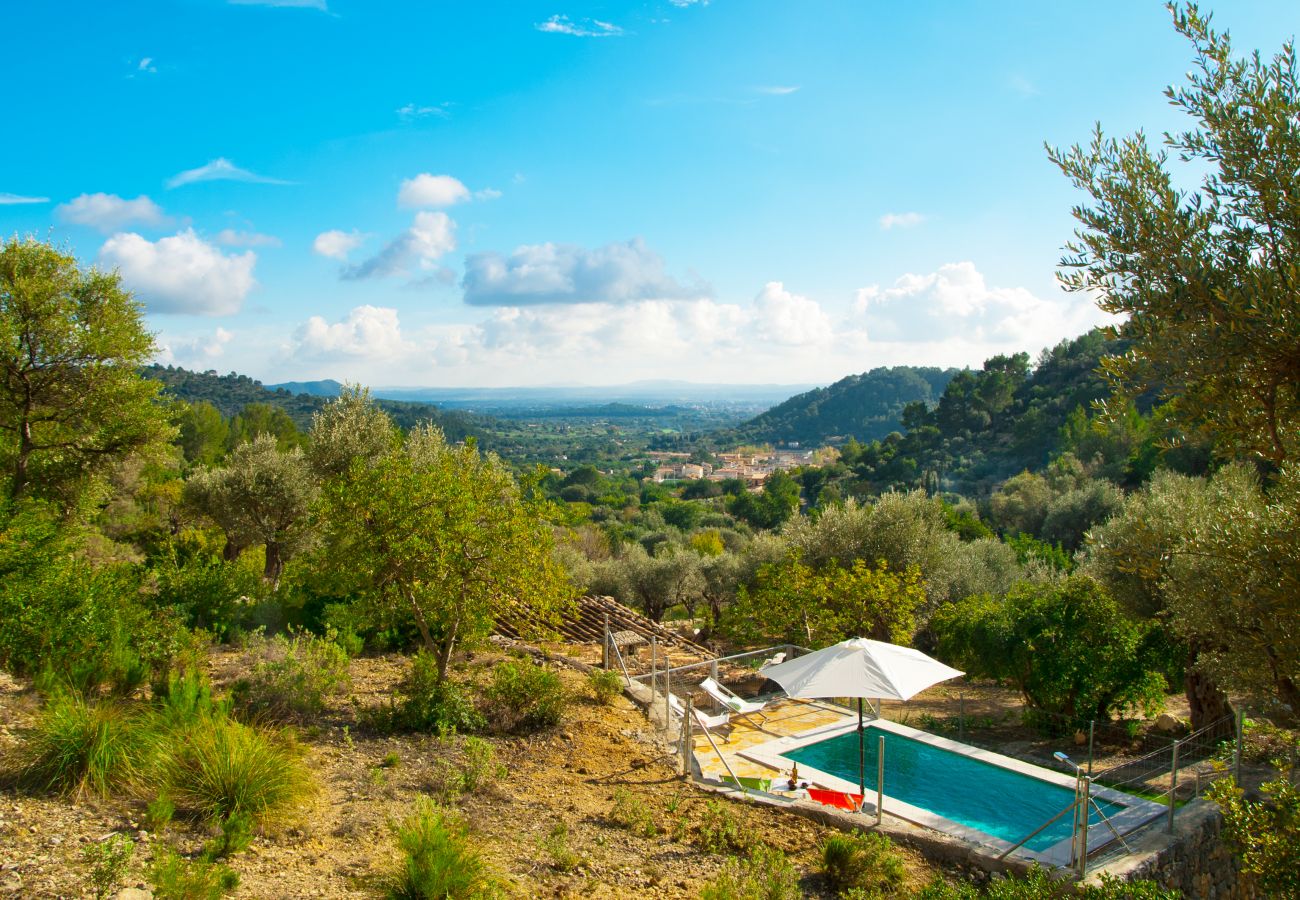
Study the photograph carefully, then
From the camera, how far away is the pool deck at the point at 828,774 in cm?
782

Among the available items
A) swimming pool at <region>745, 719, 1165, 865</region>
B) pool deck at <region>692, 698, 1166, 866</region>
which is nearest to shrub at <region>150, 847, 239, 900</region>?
pool deck at <region>692, 698, 1166, 866</region>

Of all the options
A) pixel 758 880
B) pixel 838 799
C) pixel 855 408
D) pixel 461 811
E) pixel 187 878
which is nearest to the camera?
pixel 187 878

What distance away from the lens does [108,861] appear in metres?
4.89

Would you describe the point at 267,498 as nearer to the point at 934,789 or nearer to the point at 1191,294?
the point at 934,789

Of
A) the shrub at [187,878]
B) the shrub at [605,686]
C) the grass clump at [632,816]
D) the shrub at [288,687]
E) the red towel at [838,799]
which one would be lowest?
the red towel at [838,799]

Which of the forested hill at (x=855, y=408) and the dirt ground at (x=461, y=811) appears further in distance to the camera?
the forested hill at (x=855, y=408)

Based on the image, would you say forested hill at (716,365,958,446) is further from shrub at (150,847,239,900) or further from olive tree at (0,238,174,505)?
shrub at (150,847,239,900)

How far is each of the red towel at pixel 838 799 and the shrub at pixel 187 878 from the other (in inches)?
223

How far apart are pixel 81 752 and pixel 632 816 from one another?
463 cm

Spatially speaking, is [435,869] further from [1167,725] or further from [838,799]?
[1167,725]

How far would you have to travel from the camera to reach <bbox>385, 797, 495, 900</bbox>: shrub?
5082 mm

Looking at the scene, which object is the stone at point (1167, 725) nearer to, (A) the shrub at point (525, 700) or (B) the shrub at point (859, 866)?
(B) the shrub at point (859, 866)

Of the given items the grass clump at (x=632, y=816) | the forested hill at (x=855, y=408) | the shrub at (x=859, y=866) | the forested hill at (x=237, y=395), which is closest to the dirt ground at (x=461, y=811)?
the grass clump at (x=632, y=816)

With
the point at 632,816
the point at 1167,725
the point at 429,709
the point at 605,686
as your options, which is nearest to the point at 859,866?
the point at 632,816
